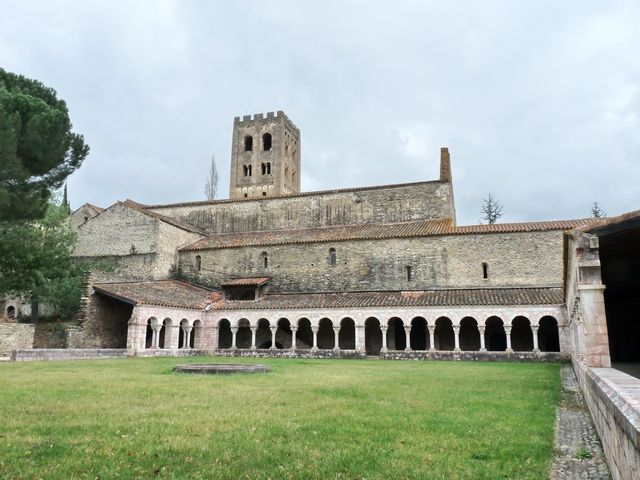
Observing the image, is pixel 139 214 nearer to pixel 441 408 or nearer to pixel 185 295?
pixel 185 295

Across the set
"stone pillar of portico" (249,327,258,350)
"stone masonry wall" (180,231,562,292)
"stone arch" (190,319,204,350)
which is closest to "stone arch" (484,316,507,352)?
"stone masonry wall" (180,231,562,292)

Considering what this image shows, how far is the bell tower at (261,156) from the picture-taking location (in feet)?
171

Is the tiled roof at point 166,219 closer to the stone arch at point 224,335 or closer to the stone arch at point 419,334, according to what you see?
the stone arch at point 224,335

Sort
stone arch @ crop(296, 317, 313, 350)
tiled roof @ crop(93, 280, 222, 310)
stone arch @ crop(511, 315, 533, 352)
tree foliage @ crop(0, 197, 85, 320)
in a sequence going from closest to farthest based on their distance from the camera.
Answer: tree foliage @ crop(0, 197, 85, 320) < tiled roof @ crop(93, 280, 222, 310) < stone arch @ crop(511, 315, 533, 352) < stone arch @ crop(296, 317, 313, 350)

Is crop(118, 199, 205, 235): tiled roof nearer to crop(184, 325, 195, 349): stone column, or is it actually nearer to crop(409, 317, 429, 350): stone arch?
crop(184, 325, 195, 349): stone column

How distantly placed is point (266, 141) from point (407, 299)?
107 feet

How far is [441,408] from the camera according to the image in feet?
26.3

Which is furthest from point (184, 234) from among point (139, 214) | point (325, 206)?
point (325, 206)

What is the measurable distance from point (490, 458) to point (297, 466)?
1.97m

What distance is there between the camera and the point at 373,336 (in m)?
28.6

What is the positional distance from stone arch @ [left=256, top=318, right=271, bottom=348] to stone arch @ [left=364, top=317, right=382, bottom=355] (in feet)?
19.3

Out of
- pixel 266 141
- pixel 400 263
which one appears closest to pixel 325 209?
pixel 400 263

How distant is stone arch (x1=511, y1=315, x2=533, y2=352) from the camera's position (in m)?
26.5

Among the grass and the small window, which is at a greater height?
the small window
